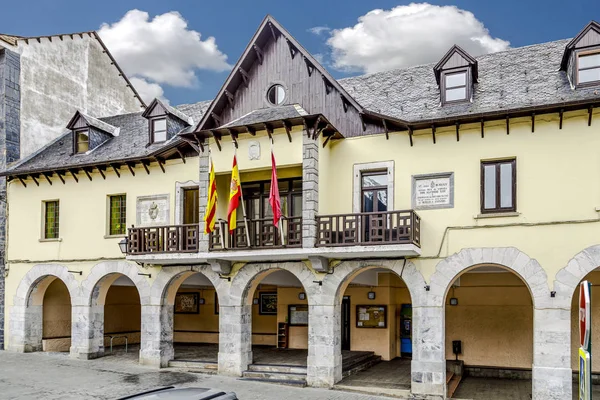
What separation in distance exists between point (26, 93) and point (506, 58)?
19.5 meters

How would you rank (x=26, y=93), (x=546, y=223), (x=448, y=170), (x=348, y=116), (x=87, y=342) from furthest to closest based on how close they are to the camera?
1. (x=26, y=93)
2. (x=87, y=342)
3. (x=348, y=116)
4. (x=448, y=170)
5. (x=546, y=223)

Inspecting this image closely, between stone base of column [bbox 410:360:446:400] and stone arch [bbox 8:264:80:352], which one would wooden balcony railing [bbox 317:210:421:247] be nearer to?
stone base of column [bbox 410:360:446:400]

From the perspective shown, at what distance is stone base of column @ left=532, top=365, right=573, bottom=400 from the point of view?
15.4 metres

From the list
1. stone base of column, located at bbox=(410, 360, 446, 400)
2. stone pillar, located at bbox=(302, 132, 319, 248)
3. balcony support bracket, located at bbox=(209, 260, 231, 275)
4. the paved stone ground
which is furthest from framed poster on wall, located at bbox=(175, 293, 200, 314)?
stone base of column, located at bbox=(410, 360, 446, 400)

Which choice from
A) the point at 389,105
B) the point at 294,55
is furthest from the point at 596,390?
the point at 294,55

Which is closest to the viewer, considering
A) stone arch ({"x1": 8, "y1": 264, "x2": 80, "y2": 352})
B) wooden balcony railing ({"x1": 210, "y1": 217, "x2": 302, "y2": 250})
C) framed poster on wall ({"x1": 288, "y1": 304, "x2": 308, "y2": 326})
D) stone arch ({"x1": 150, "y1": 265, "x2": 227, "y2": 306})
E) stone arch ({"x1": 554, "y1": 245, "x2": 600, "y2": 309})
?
stone arch ({"x1": 554, "y1": 245, "x2": 600, "y2": 309})

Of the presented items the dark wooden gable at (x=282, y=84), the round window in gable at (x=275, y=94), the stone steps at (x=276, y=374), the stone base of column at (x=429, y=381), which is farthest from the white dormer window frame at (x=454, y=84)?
the stone steps at (x=276, y=374)

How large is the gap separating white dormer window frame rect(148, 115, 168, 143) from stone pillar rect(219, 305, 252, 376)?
23.7 feet

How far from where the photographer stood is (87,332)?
22.3 m

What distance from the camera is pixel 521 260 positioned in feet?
53.8

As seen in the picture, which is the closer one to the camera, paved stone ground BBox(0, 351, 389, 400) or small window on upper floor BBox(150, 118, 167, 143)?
paved stone ground BBox(0, 351, 389, 400)

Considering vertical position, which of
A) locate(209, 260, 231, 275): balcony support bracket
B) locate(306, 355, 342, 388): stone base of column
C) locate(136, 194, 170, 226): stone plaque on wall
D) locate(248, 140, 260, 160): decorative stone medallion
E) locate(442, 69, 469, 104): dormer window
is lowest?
locate(306, 355, 342, 388): stone base of column

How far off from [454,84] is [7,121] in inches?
709

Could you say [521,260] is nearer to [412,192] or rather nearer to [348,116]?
[412,192]
